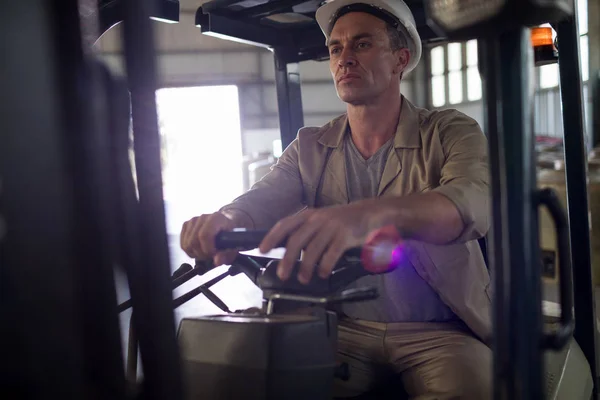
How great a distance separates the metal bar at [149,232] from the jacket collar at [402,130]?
125 cm

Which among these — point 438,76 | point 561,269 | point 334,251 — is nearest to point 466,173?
point 561,269

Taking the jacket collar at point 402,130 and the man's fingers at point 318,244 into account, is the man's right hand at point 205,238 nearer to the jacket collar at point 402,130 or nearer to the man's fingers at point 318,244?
the man's fingers at point 318,244

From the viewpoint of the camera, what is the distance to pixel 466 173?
1521 mm

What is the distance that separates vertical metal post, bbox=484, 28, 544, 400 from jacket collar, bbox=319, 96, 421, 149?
1051 millimetres

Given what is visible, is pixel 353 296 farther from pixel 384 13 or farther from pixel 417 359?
pixel 384 13

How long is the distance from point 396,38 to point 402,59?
91 mm

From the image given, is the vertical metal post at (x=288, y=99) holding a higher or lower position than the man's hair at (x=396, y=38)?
lower

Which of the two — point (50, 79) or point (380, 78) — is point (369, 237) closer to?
point (50, 79)

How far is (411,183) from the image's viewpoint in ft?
5.84

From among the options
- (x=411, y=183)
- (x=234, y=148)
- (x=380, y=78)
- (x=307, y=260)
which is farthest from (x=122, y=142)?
(x=234, y=148)

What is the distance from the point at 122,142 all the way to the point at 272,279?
559mm

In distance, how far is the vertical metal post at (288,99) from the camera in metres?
2.55

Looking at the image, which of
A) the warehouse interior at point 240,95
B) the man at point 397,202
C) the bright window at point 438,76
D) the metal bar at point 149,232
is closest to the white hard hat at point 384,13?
the man at point 397,202

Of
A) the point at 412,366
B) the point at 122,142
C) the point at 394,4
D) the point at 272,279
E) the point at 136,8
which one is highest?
the point at 394,4
